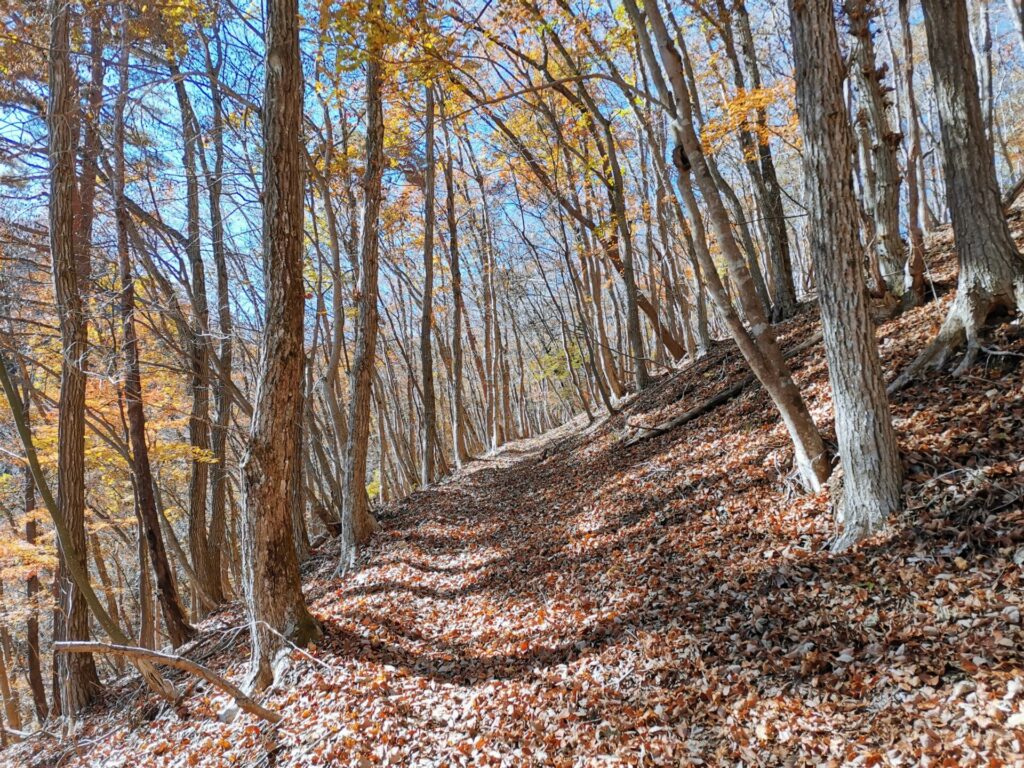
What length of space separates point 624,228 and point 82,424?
10781 millimetres

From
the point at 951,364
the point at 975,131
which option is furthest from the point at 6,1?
the point at 951,364

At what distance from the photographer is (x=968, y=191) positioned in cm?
490

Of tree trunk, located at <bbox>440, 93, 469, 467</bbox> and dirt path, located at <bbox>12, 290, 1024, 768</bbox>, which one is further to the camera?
tree trunk, located at <bbox>440, 93, 469, 467</bbox>

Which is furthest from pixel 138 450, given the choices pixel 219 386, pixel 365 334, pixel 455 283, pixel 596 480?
pixel 455 283

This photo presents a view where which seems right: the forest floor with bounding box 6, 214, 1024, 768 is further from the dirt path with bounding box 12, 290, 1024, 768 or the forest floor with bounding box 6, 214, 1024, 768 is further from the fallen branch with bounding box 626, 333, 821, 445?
the fallen branch with bounding box 626, 333, 821, 445

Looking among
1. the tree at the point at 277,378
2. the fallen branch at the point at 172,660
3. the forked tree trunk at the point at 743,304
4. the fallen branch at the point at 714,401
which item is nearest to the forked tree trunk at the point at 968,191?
the forked tree trunk at the point at 743,304

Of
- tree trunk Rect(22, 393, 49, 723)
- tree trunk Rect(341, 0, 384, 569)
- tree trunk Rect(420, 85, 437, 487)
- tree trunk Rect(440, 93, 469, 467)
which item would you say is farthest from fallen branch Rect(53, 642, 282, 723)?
tree trunk Rect(440, 93, 469, 467)

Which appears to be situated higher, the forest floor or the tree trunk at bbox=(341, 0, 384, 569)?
the tree trunk at bbox=(341, 0, 384, 569)

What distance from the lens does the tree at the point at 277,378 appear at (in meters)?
5.11

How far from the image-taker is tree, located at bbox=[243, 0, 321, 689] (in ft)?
16.8

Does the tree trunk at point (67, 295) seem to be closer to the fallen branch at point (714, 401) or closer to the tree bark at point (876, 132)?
→ the fallen branch at point (714, 401)

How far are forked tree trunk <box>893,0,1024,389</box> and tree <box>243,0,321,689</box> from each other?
A: 6.25 m

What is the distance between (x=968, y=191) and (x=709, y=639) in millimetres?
4710

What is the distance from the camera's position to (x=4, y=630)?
1496 centimetres
